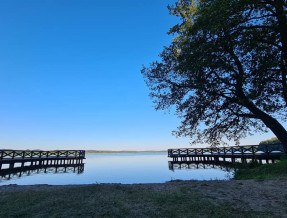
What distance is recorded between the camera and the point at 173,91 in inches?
494

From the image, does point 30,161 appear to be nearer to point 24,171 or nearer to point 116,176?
point 24,171

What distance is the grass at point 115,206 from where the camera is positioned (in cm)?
453

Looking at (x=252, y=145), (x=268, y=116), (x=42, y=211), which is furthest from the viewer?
(x=252, y=145)

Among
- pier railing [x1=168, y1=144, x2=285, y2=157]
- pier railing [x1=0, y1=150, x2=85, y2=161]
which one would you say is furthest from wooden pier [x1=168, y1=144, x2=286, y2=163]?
pier railing [x1=0, y1=150, x2=85, y2=161]

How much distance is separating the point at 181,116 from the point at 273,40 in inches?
279

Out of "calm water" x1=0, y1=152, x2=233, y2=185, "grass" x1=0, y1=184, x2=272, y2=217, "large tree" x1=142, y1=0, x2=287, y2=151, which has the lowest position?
"calm water" x1=0, y1=152, x2=233, y2=185

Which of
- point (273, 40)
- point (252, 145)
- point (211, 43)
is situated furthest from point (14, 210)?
point (252, 145)

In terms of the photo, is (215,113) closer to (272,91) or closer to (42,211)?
(272,91)

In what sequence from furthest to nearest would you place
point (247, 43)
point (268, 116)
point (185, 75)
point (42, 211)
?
point (185, 75) → point (268, 116) → point (247, 43) → point (42, 211)

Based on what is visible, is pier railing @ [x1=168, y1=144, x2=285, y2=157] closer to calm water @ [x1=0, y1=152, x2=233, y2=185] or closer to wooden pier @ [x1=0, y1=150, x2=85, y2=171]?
calm water @ [x1=0, y1=152, x2=233, y2=185]

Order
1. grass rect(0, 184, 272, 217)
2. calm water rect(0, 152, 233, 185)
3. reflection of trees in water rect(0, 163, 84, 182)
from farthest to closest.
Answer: reflection of trees in water rect(0, 163, 84, 182), calm water rect(0, 152, 233, 185), grass rect(0, 184, 272, 217)

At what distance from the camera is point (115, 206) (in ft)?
16.5

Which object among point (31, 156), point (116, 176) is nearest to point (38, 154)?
point (31, 156)

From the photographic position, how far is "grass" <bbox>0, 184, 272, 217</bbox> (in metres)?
4.53
